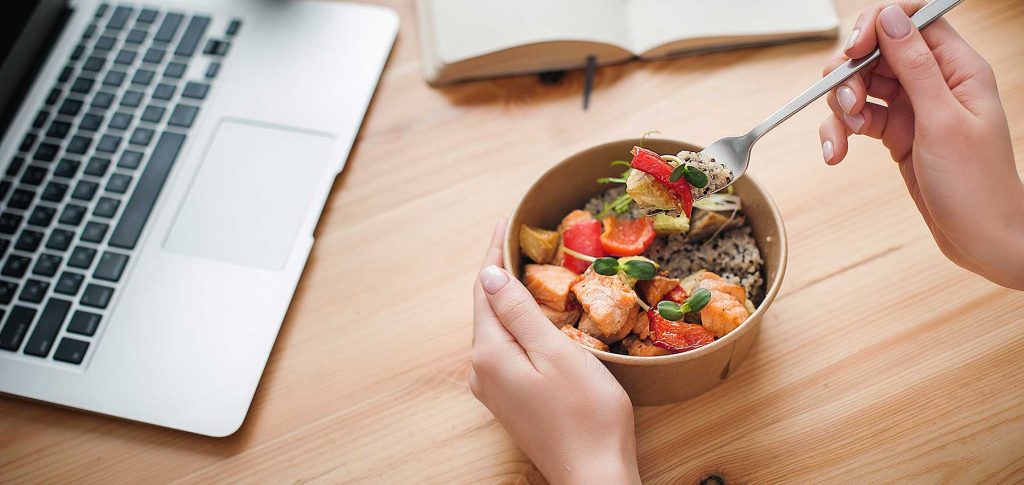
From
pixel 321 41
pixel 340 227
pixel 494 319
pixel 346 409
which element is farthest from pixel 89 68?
pixel 494 319

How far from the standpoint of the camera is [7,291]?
3.29 feet

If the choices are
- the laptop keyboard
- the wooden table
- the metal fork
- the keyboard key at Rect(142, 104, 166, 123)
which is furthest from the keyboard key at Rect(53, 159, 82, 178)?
the metal fork

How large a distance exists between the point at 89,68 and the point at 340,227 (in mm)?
488

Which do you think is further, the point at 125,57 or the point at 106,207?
the point at 125,57

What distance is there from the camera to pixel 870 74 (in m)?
0.92

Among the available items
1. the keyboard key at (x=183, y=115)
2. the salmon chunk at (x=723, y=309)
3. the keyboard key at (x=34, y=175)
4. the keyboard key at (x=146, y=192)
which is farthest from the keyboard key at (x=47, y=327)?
the salmon chunk at (x=723, y=309)

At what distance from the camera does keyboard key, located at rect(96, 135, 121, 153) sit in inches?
43.3

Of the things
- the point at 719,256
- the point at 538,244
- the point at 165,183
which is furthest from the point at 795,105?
the point at 165,183

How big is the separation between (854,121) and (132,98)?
1.03 m

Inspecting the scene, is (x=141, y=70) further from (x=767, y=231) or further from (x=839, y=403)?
(x=839, y=403)

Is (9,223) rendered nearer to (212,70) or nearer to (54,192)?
(54,192)

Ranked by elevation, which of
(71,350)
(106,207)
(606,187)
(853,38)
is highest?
(853,38)

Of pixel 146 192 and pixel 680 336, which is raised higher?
pixel 680 336

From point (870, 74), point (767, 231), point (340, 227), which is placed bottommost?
point (340, 227)
